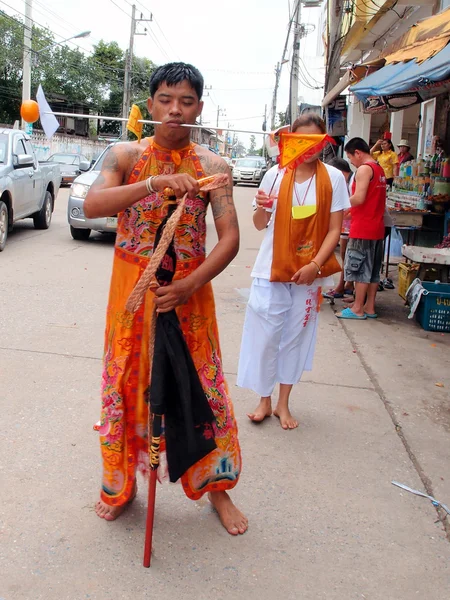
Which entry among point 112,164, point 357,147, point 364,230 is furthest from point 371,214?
point 112,164

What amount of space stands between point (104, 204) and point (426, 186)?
724 centimetres

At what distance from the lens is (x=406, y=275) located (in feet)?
23.4

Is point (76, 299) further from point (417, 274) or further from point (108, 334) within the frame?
A: point (108, 334)

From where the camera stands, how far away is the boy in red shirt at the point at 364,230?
641cm

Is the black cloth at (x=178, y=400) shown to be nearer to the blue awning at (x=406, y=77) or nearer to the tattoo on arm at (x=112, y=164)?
the tattoo on arm at (x=112, y=164)

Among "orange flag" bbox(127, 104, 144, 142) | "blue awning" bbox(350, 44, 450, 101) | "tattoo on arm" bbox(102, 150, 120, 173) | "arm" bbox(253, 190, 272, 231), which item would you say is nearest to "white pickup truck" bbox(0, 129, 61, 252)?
"blue awning" bbox(350, 44, 450, 101)

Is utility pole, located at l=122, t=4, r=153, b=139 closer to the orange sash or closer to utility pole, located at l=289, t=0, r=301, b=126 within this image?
utility pole, located at l=289, t=0, r=301, b=126

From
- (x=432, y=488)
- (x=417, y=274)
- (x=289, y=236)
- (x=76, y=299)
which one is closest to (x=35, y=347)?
(x=76, y=299)

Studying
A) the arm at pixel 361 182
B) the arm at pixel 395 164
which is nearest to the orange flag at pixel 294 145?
the arm at pixel 361 182

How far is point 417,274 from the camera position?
6781 mm

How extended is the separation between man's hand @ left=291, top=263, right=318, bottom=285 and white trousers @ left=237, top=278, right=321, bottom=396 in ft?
0.38

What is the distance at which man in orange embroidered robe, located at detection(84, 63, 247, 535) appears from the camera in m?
2.31

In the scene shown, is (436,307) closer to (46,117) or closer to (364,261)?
(364,261)

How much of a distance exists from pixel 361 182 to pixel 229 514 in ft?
14.6
